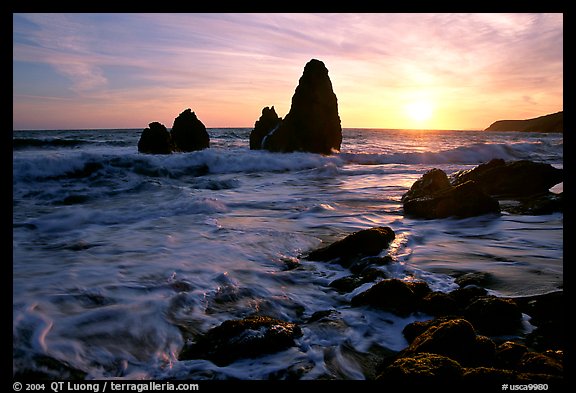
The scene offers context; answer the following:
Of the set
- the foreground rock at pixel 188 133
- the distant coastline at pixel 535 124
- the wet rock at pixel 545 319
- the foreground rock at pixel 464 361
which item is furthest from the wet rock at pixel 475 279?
the distant coastline at pixel 535 124

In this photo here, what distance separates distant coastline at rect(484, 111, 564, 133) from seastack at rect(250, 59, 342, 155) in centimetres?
7060

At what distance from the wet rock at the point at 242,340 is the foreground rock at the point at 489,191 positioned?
561 centimetres

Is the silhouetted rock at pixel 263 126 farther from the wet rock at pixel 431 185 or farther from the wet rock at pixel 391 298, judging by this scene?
the wet rock at pixel 391 298

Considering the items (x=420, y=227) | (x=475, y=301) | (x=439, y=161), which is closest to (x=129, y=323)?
(x=475, y=301)

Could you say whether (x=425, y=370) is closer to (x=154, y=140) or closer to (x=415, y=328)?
(x=415, y=328)

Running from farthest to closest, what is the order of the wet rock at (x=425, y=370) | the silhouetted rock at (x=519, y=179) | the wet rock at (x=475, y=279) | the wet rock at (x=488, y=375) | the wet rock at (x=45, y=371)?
the silhouetted rock at (x=519, y=179)
the wet rock at (x=475, y=279)
the wet rock at (x=45, y=371)
the wet rock at (x=425, y=370)
the wet rock at (x=488, y=375)

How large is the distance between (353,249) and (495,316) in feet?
7.65

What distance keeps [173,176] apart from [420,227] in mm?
13744

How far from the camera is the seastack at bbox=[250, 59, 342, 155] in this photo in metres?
28.0

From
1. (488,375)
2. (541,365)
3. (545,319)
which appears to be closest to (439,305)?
(545,319)

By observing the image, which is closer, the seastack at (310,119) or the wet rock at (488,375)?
the wet rock at (488,375)

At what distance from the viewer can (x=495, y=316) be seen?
3.14m

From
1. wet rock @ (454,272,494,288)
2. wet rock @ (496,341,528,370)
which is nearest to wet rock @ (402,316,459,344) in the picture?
wet rock @ (496,341,528,370)

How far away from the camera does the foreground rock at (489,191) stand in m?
7.70
